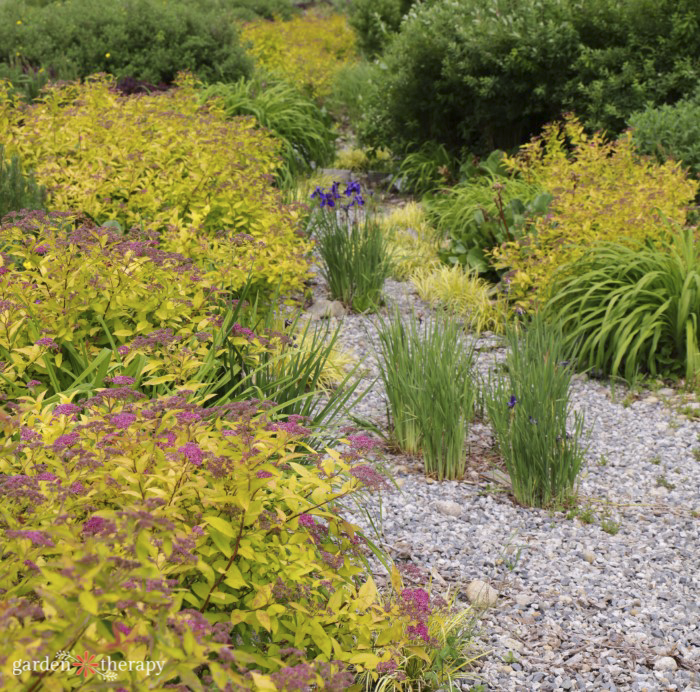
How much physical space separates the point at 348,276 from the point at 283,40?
9905 millimetres

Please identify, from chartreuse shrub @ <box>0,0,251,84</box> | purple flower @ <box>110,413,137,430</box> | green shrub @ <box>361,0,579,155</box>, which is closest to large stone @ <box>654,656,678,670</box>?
purple flower @ <box>110,413,137,430</box>

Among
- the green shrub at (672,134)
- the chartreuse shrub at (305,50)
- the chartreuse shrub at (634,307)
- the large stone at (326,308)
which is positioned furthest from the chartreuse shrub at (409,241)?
the chartreuse shrub at (305,50)

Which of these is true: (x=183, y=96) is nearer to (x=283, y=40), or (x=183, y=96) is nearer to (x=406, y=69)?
(x=406, y=69)

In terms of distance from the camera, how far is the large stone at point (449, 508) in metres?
3.36

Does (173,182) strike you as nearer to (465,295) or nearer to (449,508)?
(465,295)

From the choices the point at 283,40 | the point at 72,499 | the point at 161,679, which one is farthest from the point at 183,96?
the point at 283,40

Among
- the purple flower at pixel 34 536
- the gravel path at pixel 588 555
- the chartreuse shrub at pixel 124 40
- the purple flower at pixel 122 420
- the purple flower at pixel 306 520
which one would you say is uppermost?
the chartreuse shrub at pixel 124 40

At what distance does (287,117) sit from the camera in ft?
29.2

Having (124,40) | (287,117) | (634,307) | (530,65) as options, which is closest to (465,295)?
(634,307)

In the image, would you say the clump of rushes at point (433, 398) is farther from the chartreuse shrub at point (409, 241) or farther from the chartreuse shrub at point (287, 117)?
the chartreuse shrub at point (287, 117)

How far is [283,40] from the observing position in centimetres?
1402

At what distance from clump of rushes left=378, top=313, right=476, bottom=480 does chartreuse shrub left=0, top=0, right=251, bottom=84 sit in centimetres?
668

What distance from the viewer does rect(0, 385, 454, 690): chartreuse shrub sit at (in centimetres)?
134

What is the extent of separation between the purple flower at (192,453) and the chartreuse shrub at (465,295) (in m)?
3.43
